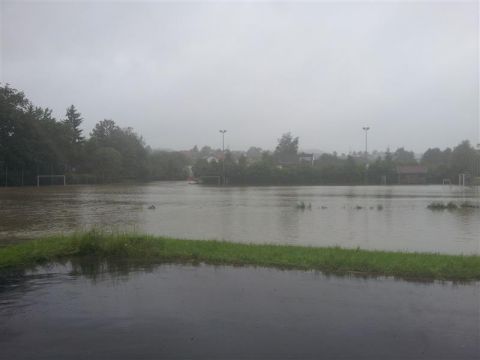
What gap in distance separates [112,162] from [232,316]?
3302 inches

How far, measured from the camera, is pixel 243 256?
933 cm

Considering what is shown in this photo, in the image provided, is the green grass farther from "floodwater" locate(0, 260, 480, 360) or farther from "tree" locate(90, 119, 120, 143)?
"tree" locate(90, 119, 120, 143)

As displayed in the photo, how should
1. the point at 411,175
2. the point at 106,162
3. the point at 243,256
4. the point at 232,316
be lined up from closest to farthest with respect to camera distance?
the point at 232,316 → the point at 243,256 → the point at 106,162 → the point at 411,175

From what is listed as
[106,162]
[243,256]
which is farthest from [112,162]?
[243,256]

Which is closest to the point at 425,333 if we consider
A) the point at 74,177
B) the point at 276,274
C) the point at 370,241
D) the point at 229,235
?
the point at 276,274

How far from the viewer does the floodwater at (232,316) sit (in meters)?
4.87

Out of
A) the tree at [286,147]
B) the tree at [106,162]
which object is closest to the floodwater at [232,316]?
the tree at [106,162]

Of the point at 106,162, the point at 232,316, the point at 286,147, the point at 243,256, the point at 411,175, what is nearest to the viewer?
the point at 232,316

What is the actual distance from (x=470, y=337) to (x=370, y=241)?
9.74m

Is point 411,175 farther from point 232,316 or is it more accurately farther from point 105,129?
point 232,316

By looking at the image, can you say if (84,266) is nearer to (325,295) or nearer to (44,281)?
(44,281)

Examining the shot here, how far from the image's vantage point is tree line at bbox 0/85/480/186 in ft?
211

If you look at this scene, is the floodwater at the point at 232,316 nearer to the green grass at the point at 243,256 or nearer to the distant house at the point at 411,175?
the green grass at the point at 243,256

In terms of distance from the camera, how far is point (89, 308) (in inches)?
243
